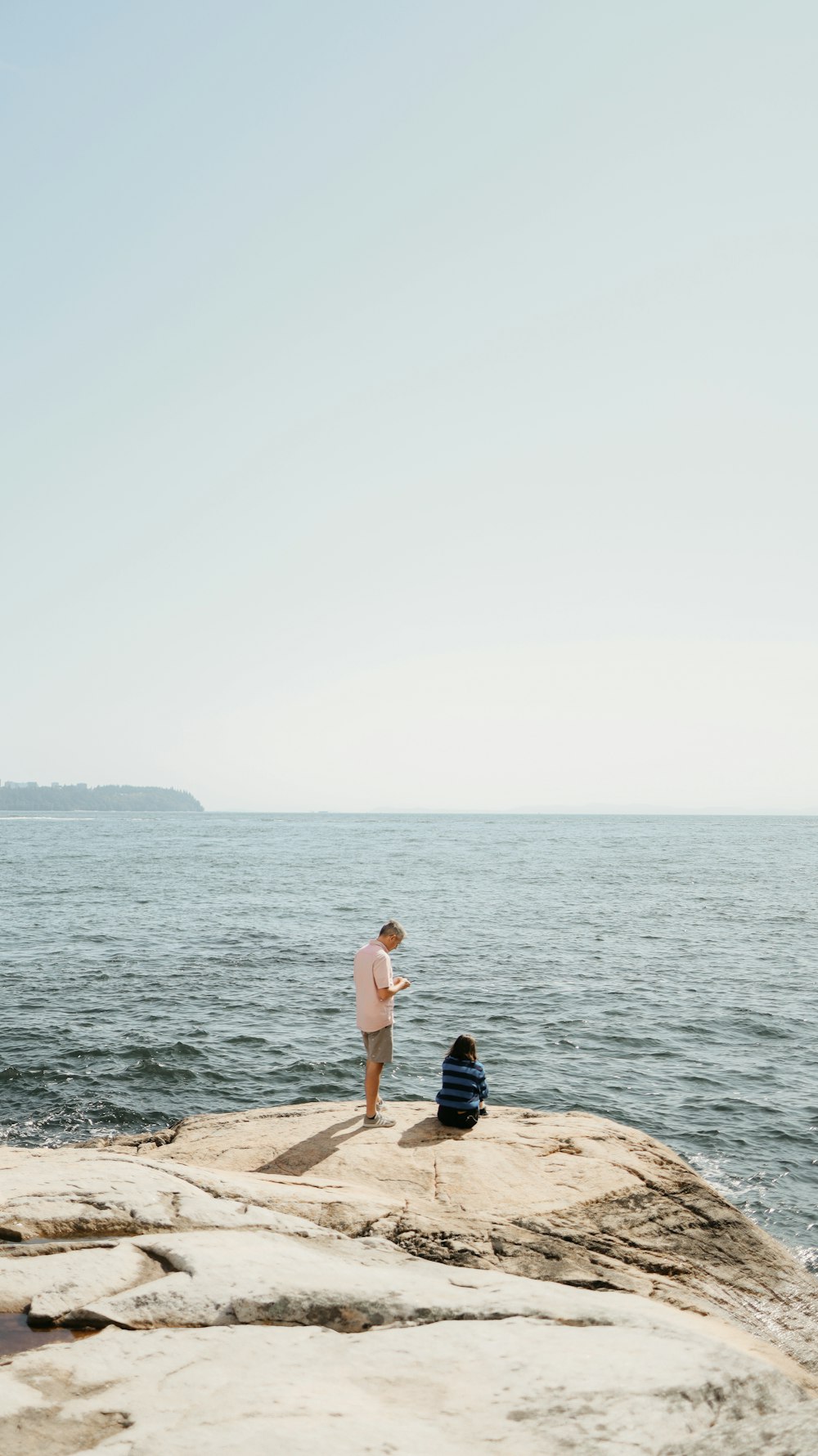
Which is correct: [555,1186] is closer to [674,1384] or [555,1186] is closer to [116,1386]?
[674,1384]

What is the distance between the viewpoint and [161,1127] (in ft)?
53.1

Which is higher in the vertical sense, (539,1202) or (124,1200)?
(124,1200)

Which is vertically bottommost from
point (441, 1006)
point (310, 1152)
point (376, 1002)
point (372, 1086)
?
point (441, 1006)

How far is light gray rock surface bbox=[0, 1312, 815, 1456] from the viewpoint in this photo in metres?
4.77

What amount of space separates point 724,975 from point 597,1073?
41.2 feet

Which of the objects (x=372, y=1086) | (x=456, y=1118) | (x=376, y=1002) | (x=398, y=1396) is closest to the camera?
(x=398, y=1396)

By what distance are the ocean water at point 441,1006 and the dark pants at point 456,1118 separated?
16.5 ft

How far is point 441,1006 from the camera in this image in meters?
25.0

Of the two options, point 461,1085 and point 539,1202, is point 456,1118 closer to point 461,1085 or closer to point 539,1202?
point 461,1085

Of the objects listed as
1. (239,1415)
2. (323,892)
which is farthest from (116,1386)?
(323,892)

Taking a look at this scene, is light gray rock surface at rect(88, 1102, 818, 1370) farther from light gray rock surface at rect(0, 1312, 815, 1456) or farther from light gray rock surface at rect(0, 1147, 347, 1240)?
light gray rock surface at rect(0, 1312, 815, 1456)

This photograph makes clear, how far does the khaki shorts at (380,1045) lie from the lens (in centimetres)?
1145

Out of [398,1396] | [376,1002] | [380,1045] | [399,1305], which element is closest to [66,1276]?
[399,1305]

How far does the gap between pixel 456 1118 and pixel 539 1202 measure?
1.99 meters
